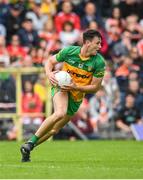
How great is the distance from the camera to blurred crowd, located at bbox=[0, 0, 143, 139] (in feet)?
68.7

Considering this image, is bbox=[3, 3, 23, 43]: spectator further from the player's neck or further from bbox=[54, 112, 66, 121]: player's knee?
bbox=[54, 112, 66, 121]: player's knee

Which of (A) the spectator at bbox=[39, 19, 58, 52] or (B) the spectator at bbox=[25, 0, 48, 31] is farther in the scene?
(B) the spectator at bbox=[25, 0, 48, 31]

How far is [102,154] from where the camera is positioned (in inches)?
598

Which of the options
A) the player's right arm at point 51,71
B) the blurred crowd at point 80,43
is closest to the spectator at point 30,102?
the blurred crowd at point 80,43

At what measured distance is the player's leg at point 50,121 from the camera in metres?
12.7

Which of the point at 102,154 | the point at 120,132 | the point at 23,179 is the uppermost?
the point at 23,179

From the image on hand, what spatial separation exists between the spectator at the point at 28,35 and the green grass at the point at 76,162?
592cm

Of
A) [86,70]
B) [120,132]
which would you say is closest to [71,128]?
[120,132]

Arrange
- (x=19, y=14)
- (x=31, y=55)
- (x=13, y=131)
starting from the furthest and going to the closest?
(x=19, y=14) < (x=31, y=55) < (x=13, y=131)

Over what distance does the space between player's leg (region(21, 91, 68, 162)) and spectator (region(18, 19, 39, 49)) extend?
423 inches

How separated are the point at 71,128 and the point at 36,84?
4.79 feet

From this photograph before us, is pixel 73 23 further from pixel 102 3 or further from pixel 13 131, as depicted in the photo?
pixel 13 131

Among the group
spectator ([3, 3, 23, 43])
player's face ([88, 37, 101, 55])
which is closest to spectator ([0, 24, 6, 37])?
spectator ([3, 3, 23, 43])

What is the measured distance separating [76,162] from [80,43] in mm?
8833
